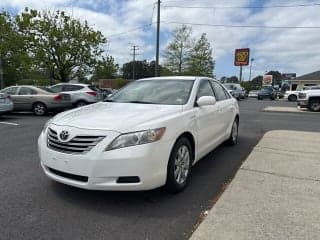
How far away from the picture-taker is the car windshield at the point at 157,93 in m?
5.02

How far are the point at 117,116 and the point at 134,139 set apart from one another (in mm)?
538

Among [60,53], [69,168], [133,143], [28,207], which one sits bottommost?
[28,207]

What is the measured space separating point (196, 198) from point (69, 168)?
160 centimetres

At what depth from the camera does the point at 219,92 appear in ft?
21.4

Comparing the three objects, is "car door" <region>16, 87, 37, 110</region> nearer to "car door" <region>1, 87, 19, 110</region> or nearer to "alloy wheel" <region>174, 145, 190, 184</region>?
"car door" <region>1, 87, 19, 110</region>

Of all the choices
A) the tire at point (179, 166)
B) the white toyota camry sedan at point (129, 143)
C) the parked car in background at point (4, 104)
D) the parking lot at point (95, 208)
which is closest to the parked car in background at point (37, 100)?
the parked car in background at point (4, 104)

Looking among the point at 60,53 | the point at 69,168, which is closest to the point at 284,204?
the point at 69,168

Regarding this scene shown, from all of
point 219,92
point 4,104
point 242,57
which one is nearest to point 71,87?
point 4,104

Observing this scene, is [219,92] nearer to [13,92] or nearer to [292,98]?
[13,92]

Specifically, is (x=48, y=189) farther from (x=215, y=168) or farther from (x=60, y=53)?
(x=60, y=53)

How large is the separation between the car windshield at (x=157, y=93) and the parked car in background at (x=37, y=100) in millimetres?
9957

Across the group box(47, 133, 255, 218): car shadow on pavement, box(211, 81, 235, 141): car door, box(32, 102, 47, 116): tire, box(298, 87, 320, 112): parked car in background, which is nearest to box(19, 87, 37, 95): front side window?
box(32, 102, 47, 116): tire

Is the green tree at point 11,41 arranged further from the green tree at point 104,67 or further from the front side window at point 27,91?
the front side window at point 27,91

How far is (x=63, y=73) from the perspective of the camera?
28.7 meters
